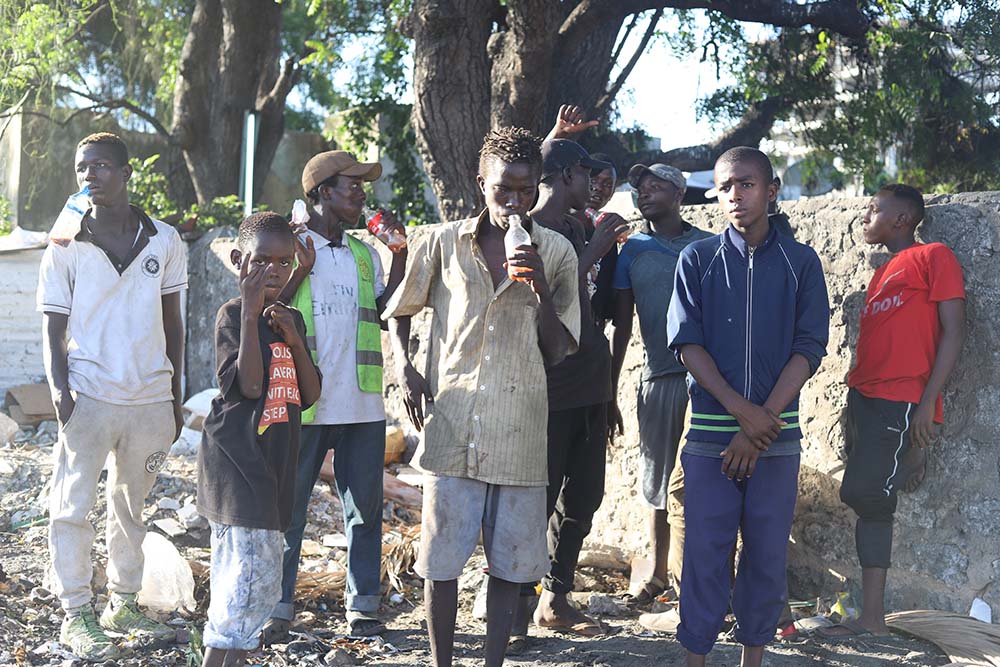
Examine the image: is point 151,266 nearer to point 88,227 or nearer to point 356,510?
point 88,227

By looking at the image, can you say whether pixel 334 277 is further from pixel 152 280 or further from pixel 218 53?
pixel 218 53

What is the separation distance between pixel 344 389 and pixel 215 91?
8567 millimetres

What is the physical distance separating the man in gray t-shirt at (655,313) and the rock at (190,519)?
2.27m

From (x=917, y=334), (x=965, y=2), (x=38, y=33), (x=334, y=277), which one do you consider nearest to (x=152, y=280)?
(x=334, y=277)

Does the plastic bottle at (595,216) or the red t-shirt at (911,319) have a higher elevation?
the plastic bottle at (595,216)

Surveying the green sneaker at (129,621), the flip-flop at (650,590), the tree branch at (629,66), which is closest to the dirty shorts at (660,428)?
the flip-flop at (650,590)

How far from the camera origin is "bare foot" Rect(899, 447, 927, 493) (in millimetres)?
4305

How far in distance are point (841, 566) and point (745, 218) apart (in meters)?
1.86

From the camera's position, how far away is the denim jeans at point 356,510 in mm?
4340

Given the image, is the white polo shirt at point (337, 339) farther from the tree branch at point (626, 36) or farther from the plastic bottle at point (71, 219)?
the tree branch at point (626, 36)

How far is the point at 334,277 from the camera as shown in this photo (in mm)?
4418

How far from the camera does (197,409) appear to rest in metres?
7.42

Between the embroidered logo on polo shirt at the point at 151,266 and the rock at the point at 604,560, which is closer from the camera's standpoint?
the embroidered logo on polo shirt at the point at 151,266

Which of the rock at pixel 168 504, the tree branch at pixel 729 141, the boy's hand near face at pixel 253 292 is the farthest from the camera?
the tree branch at pixel 729 141
